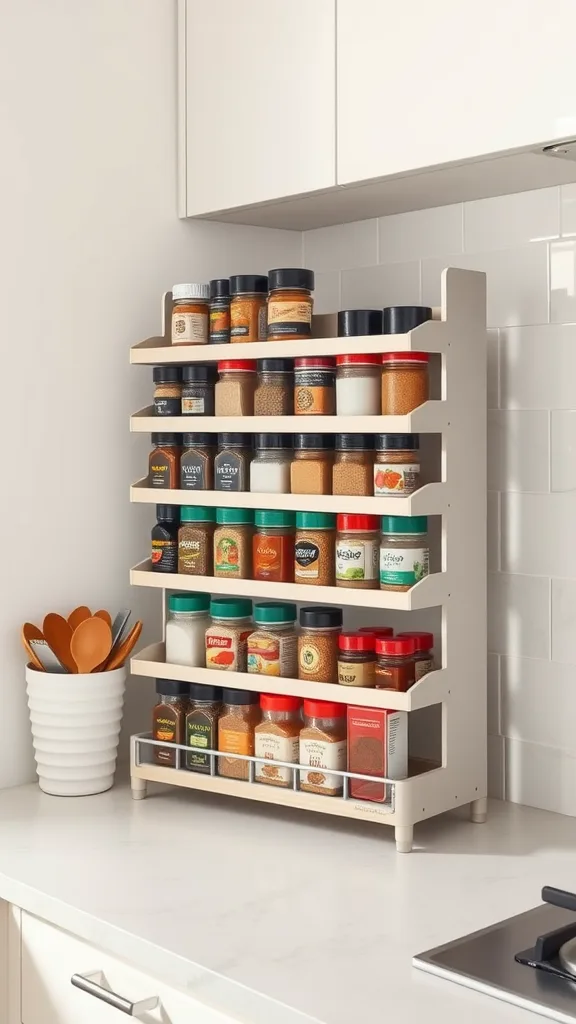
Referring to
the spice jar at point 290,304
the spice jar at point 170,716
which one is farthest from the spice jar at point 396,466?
the spice jar at point 170,716

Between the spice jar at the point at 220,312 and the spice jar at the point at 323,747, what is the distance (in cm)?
54

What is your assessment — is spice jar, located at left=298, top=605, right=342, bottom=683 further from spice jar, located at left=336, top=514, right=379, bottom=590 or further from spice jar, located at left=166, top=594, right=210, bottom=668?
spice jar, located at left=166, top=594, right=210, bottom=668

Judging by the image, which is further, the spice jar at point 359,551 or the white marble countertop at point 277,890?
the spice jar at point 359,551

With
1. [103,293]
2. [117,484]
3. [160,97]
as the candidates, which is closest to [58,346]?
[103,293]

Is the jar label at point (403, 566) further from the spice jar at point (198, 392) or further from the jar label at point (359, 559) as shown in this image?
the spice jar at point (198, 392)

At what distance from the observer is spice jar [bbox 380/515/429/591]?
1.52 m

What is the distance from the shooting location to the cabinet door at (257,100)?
5.53 ft

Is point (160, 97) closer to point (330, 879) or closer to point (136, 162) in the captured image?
point (136, 162)

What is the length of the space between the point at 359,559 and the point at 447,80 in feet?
2.03

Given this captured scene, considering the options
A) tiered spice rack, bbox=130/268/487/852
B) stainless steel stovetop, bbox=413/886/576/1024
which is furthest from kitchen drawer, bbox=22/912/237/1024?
tiered spice rack, bbox=130/268/487/852

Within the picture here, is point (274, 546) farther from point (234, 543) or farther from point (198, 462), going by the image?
point (198, 462)

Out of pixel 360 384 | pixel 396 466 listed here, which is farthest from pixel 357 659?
pixel 360 384

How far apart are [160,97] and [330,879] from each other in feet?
4.13

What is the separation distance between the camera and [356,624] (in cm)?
197
